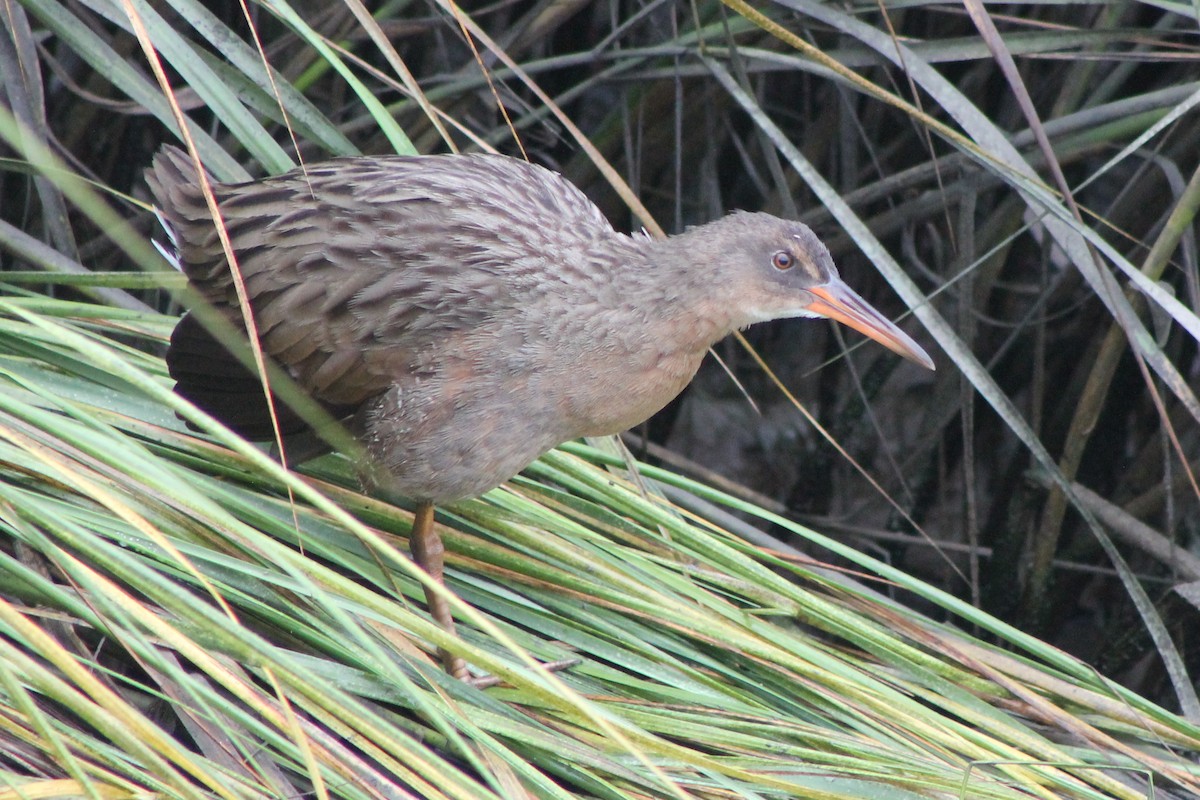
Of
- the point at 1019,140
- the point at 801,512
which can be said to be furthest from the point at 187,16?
the point at 801,512

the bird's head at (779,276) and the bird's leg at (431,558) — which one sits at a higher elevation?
the bird's head at (779,276)

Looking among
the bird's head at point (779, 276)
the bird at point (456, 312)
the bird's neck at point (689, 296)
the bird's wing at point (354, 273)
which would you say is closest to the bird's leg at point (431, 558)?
the bird at point (456, 312)

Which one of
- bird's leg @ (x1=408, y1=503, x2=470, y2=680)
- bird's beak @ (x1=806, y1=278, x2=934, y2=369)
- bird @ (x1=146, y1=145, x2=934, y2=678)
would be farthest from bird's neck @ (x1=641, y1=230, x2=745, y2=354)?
bird's leg @ (x1=408, y1=503, x2=470, y2=680)

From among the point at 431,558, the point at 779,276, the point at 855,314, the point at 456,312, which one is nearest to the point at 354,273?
the point at 456,312

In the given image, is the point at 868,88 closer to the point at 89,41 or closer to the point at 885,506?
the point at 89,41

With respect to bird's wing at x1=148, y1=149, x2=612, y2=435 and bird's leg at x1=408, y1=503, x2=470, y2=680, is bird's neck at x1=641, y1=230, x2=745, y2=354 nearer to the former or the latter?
bird's wing at x1=148, y1=149, x2=612, y2=435

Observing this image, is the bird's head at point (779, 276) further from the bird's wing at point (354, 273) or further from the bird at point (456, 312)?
the bird's wing at point (354, 273)

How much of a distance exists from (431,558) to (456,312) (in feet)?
1.50

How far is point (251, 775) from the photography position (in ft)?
6.11

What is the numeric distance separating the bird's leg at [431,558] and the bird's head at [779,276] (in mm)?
701

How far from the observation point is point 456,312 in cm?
244

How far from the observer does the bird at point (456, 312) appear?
2.41 metres

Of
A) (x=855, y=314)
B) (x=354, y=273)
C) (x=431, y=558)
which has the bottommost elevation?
(x=431, y=558)

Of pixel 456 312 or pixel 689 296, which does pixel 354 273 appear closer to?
pixel 456 312
